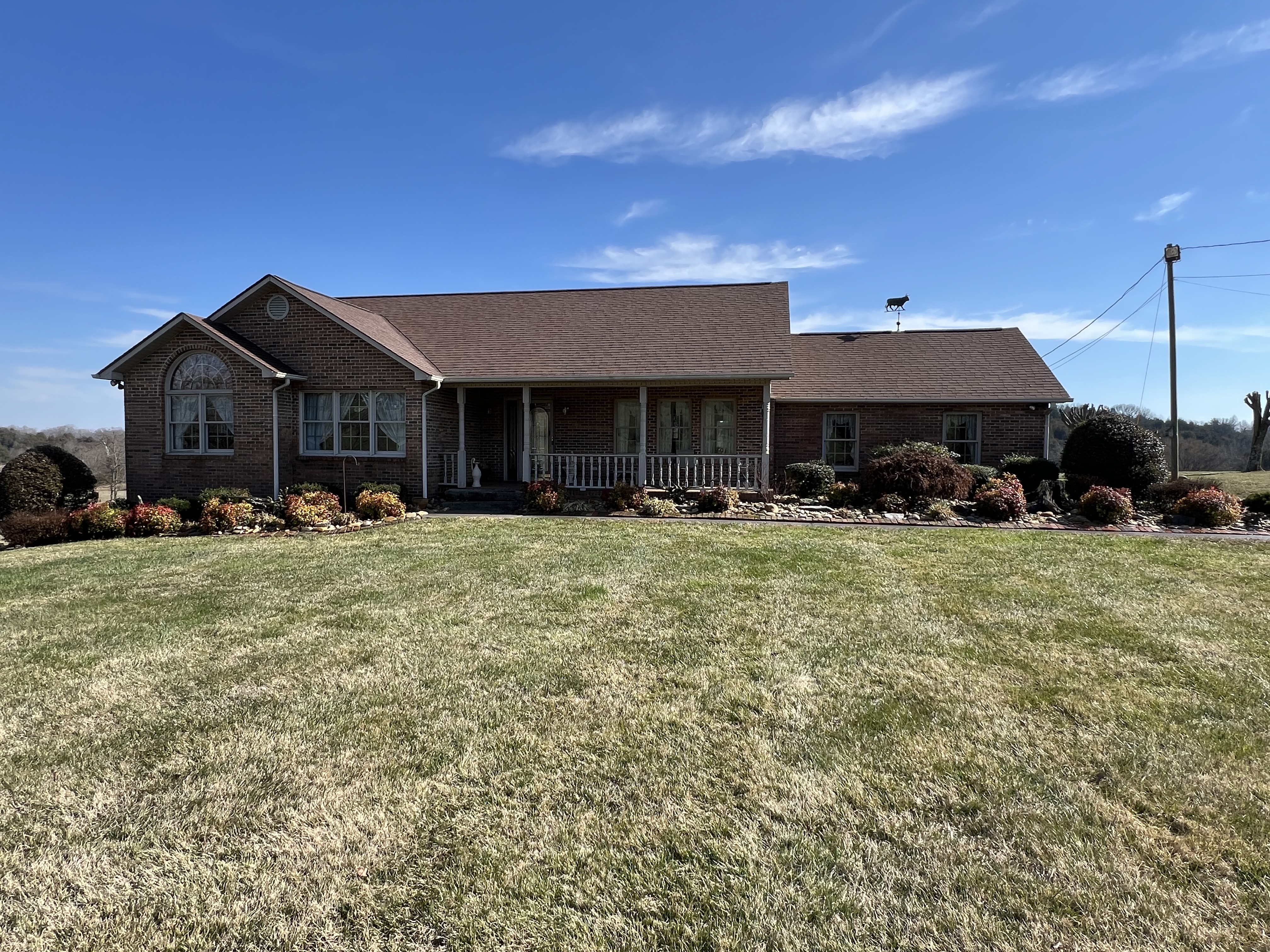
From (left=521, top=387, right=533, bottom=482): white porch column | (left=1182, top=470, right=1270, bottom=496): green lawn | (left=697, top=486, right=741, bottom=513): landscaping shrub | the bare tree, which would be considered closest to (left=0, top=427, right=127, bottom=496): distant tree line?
(left=521, top=387, right=533, bottom=482): white porch column

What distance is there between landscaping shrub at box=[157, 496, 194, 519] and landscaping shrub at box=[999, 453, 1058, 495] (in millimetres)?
18199

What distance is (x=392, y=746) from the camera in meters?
3.68

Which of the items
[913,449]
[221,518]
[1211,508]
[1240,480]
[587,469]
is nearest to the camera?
[1211,508]

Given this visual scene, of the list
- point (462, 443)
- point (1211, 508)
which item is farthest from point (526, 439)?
point (1211, 508)

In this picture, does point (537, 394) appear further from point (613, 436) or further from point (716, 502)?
point (716, 502)

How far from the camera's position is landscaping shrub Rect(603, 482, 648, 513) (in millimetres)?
13430

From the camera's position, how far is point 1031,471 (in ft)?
50.9

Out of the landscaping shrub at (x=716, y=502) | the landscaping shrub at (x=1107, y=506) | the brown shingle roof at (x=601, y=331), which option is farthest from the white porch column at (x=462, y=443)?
the landscaping shrub at (x=1107, y=506)

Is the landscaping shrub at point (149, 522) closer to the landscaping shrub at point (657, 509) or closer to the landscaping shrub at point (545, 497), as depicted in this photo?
the landscaping shrub at point (545, 497)

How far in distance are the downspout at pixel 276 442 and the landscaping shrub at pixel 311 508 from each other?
1693 millimetres

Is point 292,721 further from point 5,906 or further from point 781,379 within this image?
point 781,379

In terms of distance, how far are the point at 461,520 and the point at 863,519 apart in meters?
7.73

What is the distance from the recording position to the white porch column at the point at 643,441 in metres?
14.8

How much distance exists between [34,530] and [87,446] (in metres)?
17.3
